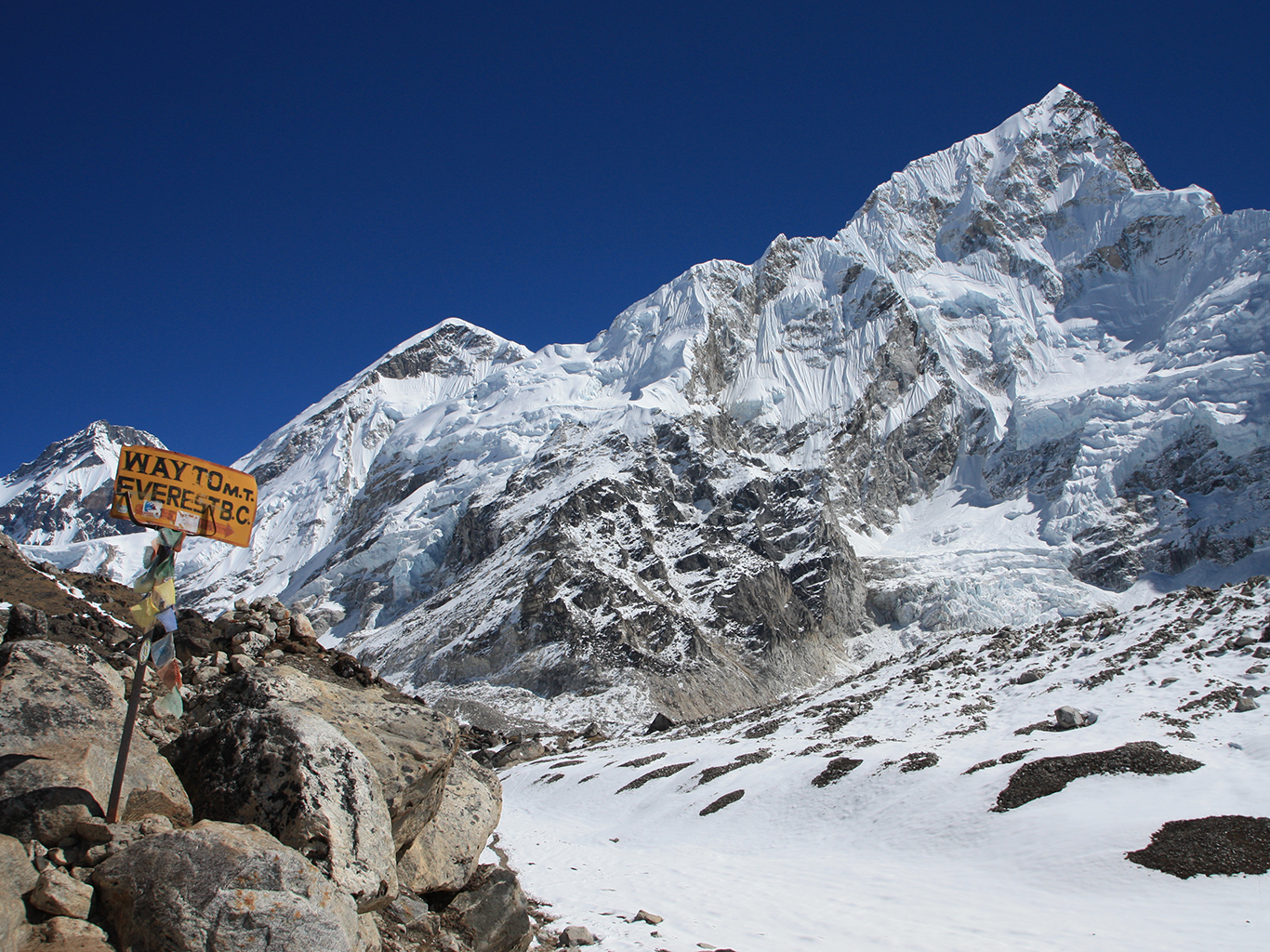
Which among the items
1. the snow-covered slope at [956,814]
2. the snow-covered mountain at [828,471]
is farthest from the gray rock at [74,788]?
the snow-covered mountain at [828,471]

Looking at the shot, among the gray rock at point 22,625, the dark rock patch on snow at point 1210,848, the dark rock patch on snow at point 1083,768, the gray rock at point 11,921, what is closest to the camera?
the gray rock at point 11,921

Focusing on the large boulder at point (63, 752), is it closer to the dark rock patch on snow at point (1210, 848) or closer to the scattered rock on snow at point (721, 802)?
the dark rock patch on snow at point (1210, 848)

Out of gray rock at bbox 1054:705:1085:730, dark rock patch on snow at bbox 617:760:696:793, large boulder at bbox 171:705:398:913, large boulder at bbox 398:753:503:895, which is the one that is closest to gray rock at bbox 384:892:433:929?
large boulder at bbox 398:753:503:895

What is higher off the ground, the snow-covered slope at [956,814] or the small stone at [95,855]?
the small stone at [95,855]

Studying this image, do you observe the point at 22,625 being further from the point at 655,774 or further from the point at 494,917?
the point at 655,774

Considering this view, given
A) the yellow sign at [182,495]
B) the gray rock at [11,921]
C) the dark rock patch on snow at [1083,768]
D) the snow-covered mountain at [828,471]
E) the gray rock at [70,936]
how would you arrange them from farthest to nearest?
the snow-covered mountain at [828,471] < the dark rock patch on snow at [1083,768] < the yellow sign at [182,495] < the gray rock at [70,936] < the gray rock at [11,921]

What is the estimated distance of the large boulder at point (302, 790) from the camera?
7.94 metres

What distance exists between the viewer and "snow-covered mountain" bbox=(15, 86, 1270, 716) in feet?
365

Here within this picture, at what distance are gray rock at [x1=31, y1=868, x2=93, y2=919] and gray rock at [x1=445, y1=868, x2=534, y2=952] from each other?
4.77 metres

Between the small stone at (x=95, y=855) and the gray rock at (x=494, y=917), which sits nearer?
the small stone at (x=95, y=855)

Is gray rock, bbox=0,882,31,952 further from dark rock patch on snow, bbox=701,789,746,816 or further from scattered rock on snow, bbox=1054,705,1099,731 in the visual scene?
scattered rock on snow, bbox=1054,705,1099,731

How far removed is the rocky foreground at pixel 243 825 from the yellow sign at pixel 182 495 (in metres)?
2.09

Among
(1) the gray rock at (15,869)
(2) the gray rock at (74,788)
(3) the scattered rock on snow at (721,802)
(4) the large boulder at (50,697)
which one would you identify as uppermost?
(4) the large boulder at (50,697)

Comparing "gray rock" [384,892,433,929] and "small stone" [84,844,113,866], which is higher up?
"small stone" [84,844,113,866]
